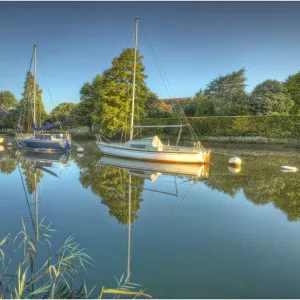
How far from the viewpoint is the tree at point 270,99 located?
32031mm

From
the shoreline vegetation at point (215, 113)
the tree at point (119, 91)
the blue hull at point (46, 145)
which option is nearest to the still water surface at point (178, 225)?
the blue hull at point (46, 145)

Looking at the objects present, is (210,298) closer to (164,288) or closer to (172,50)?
(164,288)

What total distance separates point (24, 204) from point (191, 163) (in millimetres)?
10901

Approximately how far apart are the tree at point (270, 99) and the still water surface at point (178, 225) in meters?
21.5

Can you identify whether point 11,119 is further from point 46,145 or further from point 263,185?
point 263,185

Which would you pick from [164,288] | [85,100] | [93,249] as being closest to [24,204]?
[93,249]

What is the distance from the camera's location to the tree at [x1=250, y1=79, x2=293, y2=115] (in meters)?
32.0

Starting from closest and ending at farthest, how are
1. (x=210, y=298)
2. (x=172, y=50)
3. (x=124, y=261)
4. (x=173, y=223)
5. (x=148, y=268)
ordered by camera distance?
1. (x=210, y=298)
2. (x=148, y=268)
3. (x=124, y=261)
4. (x=173, y=223)
5. (x=172, y=50)

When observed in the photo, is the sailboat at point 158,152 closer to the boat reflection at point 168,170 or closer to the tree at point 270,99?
Result: the boat reflection at point 168,170

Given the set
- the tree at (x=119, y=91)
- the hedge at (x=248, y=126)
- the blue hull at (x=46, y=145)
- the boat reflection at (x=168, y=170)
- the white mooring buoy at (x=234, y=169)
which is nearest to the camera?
the boat reflection at (x=168, y=170)

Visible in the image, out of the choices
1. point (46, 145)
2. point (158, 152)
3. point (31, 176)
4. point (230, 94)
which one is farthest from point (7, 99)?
point (158, 152)

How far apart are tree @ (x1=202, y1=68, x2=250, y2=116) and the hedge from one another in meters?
3.89

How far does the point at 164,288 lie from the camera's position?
153 inches

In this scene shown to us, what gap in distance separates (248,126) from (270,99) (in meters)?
5.97
